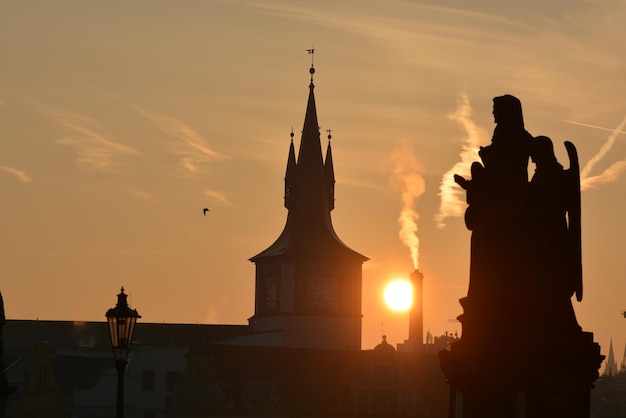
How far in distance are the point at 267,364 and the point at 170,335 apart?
71.2 feet

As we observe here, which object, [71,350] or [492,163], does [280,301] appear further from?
[492,163]

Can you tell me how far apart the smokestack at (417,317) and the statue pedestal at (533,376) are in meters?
122

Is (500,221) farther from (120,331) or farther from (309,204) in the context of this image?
(309,204)

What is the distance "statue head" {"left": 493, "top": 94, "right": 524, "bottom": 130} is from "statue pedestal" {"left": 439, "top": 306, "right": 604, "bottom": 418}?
9.29 feet

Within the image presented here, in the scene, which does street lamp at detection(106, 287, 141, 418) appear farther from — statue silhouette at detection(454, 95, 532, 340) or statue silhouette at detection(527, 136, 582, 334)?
statue silhouette at detection(527, 136, 582, 334)

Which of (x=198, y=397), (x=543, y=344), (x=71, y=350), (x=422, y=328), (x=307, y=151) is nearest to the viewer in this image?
(x=543, y=344)

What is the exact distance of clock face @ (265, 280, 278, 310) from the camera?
134750 millimetres

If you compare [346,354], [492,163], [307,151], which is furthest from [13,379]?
[492,163]

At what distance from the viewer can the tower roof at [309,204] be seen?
443 ft

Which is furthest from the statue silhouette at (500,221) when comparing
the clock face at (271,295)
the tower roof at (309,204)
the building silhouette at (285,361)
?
the clock face at (271,295)

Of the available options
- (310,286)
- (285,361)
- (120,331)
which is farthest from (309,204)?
(120,331)

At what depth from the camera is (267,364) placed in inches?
4776

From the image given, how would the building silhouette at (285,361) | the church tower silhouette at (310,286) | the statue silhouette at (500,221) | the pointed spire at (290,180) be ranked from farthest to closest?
the pointed spire at (290,180) → the church tower silhouette at (310,286) → the building silhouette at (285,361) → the statue silhouette at (500,221)

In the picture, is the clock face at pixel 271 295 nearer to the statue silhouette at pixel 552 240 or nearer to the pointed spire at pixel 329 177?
the pointed spire at pixel 329 177
